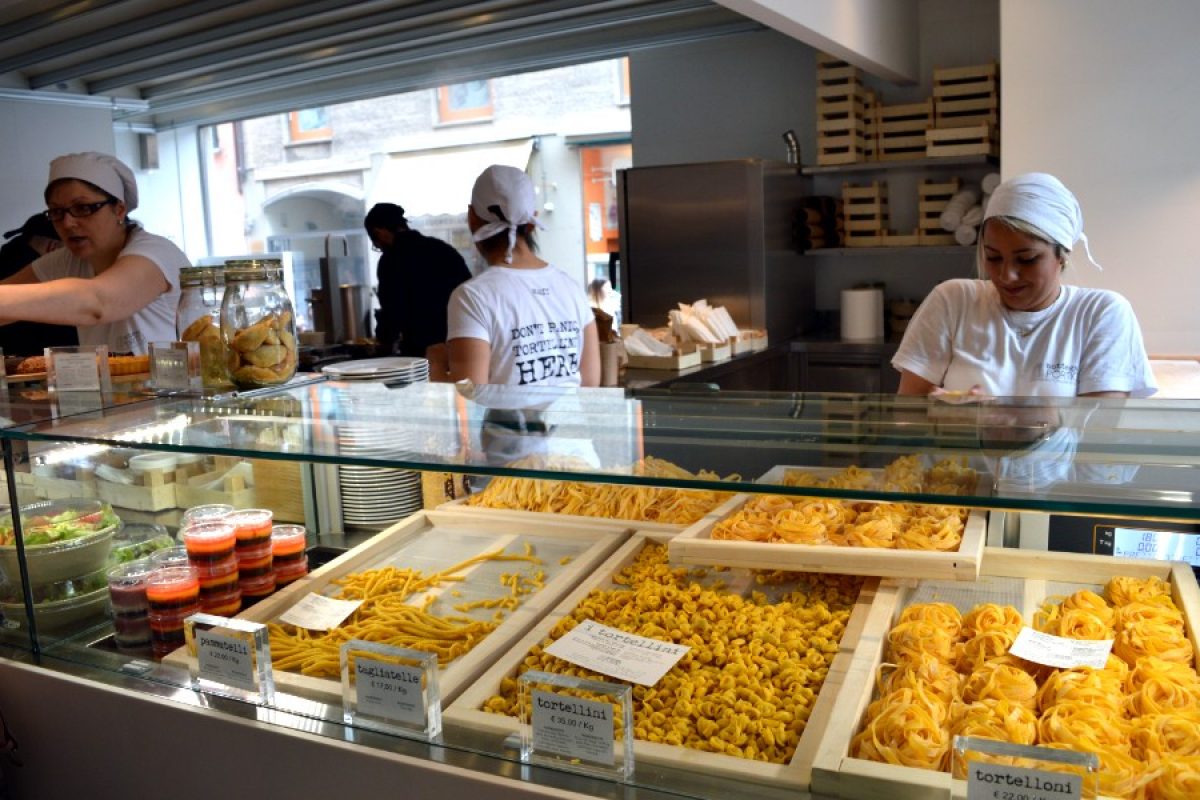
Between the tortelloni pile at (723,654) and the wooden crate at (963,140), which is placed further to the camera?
the wooden crate at (963,140)

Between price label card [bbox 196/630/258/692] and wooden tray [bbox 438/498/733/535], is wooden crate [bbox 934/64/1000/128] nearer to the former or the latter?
wooden tray [bbox 438/498/733/535]

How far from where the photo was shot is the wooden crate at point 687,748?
4.41 feet

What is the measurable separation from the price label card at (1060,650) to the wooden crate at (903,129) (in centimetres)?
506

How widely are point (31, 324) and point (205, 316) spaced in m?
2.95

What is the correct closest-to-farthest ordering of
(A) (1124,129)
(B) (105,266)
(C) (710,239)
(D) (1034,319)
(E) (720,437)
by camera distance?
(E) (720,437)
(D) (1034,319)
(B) (105,266)
(A) (1124,129)
(C) (710,239)

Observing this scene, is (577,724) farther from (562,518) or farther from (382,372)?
(382,372)

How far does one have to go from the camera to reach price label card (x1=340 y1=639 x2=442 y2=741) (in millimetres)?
1516

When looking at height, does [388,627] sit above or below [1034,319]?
below

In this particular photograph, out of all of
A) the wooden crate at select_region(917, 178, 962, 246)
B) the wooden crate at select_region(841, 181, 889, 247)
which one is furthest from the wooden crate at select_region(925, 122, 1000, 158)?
the wooden crate at select_region(841, 181, 889, 247)

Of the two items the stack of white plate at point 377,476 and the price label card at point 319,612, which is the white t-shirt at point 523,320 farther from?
the price label card at point 319,612

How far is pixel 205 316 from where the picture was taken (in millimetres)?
2203

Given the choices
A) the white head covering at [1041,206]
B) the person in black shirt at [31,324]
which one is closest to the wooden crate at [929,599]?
the white head covering at [1041,206]

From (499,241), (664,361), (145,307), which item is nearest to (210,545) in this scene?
(499,241)

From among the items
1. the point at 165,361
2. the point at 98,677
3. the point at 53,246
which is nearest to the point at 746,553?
the point at 98,677
